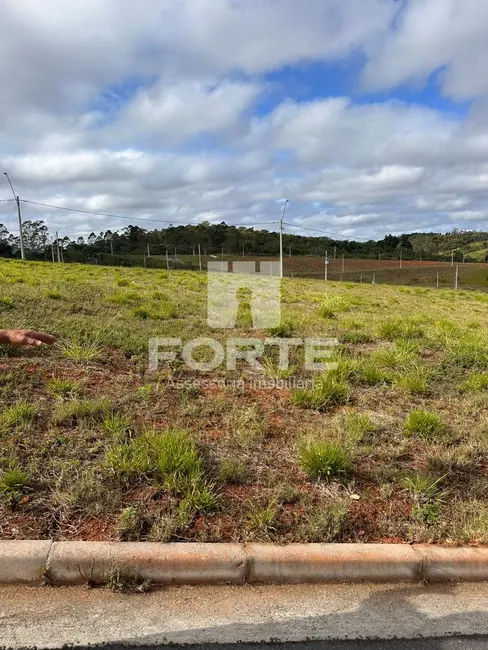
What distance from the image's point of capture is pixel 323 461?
2869 millimetres

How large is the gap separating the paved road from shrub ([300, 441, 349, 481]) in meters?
0.74

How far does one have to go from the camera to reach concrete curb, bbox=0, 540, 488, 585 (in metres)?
2.06

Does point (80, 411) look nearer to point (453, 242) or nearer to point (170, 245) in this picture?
point (170, 245)

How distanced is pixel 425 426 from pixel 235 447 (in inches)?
60.0

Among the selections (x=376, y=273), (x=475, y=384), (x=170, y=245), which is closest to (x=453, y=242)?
(x=376, y=273)

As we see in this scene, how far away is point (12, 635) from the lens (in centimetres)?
176

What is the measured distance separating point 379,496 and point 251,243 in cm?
4363

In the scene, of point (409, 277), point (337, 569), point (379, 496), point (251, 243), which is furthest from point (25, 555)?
point (251, 243)

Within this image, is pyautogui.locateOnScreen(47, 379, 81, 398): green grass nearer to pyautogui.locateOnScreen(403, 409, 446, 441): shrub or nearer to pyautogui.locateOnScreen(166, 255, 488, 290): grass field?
pyautogui.locateOnScreen(403, 409, 446, 441): shrub

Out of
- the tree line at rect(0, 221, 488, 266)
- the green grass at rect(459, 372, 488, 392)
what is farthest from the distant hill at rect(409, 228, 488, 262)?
the green grass at rect(459, 372, 488, 392)

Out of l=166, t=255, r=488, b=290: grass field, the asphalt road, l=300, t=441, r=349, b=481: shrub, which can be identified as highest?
Result: l=166, t=255, r=488, b=290: grass field

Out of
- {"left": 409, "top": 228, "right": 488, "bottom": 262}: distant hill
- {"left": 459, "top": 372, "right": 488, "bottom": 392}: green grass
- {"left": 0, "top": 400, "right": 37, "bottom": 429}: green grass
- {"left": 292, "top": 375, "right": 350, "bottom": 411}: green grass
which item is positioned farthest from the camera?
{"left": 409, "top": 228, "right": 488, "bottom": 262}: distant hill

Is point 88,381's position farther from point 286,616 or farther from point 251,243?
point 251,243

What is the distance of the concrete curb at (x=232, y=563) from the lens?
206 centimetres
